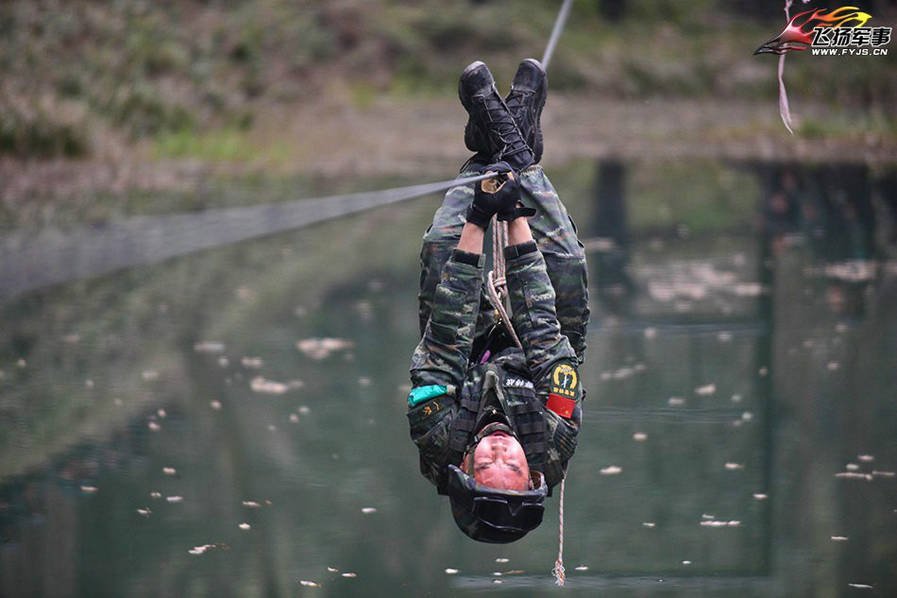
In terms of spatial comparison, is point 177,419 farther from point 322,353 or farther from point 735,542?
point 735,542

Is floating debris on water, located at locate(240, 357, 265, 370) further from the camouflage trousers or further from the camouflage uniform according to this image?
the camouflage uniform

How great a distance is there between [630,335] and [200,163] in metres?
7.82

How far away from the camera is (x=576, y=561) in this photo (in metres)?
5.51

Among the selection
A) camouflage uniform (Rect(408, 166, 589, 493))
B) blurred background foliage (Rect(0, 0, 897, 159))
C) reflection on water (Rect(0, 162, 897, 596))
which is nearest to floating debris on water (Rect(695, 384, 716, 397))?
A: reflection on water (Rect(0, 162, 897, 596))

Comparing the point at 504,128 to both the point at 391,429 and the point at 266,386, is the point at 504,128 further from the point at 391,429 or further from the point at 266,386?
the point at 266,386

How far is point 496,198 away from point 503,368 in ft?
1.72

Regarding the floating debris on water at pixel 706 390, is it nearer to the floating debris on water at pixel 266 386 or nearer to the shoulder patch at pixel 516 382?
the floating debris on water at pixel 266 386

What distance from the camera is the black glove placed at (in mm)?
3744

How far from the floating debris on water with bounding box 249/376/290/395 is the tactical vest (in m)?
4.13

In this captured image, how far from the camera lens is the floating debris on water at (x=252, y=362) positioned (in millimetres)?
8487

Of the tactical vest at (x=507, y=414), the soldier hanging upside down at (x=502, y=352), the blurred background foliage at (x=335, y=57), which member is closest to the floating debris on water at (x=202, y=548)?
the soldier hanging upside down at (x=502, y=352)

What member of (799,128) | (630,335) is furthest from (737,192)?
(630,335)

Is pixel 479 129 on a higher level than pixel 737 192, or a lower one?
lower

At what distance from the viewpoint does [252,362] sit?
8609mm
